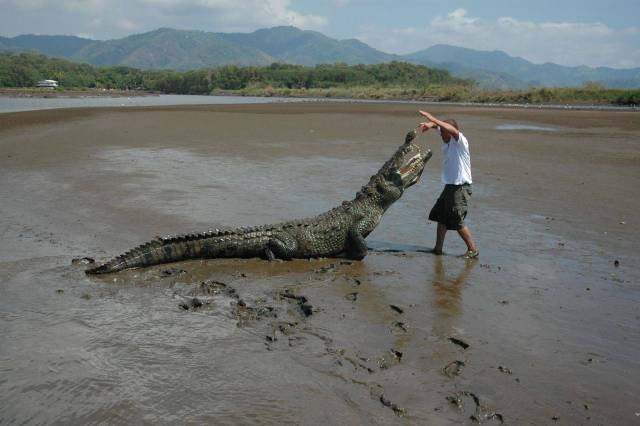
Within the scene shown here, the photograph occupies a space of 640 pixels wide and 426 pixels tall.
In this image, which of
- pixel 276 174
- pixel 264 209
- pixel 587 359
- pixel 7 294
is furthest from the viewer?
pixel 276 174

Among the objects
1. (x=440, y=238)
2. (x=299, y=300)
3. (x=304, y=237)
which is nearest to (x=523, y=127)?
(x=440, y=238)

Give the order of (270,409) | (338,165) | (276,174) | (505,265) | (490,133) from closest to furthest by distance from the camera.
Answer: (270,409) < (505,265) < (276,174) < (338,165) < (490,133)

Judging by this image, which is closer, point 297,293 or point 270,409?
point 270,409

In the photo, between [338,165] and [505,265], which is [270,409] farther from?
[338,165]

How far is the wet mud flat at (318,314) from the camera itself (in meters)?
3.59

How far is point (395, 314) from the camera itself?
5.11 meters

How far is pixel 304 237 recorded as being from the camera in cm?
690

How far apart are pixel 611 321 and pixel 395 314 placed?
1.91 metres

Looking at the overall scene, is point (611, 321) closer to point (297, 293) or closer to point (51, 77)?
point (297, 293)

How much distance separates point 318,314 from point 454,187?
9.74ft

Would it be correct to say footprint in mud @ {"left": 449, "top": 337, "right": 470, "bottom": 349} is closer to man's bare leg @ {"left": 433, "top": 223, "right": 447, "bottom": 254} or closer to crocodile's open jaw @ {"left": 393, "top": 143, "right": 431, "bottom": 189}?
man's bare leg @ {"left": 433, "top": 223, "right": 447, "bottom": 254}

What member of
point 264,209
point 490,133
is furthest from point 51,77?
point 264,209

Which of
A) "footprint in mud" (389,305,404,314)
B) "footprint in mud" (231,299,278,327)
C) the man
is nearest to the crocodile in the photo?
the man

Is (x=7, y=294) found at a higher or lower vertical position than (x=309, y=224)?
lower
